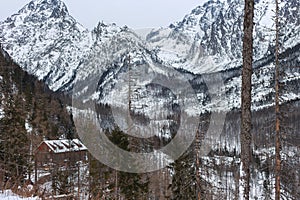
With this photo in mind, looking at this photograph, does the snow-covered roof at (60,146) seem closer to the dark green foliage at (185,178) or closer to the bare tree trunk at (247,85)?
the dark green foliage at (185,178)

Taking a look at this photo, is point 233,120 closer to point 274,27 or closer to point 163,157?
point 163,157

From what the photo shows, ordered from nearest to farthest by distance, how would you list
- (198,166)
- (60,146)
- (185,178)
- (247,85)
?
(247,85) < (198,166) < (185,178) < (60,146)

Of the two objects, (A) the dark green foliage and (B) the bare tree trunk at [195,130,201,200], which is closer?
(B) the bare tree trunk at [195,130,201,200]

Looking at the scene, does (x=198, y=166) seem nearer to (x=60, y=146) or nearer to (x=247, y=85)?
(x=247, y=85)

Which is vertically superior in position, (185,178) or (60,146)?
(185,178)

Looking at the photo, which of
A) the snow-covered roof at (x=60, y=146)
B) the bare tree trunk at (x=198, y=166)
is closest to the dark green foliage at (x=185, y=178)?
the bare tree trunk at (x=198, y=166)

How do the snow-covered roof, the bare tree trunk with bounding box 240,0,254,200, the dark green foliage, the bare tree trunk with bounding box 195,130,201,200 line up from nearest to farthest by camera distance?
the bare tree trunk with bounding box 240,0,254,200 → the bare tree trunk with bounding box 195,130,201,200 → the dark green foliage → the snow-covered roof

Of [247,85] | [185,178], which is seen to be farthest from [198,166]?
[247,85]

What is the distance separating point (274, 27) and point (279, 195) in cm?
604

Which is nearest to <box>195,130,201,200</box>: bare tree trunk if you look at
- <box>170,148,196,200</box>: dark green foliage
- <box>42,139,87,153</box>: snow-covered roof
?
<box>170,148,196,200</box>: dark green foliage

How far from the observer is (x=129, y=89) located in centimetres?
1925

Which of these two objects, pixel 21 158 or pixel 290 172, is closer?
pixel 290 172

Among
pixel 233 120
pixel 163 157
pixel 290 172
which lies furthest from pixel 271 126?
pixel 233 120

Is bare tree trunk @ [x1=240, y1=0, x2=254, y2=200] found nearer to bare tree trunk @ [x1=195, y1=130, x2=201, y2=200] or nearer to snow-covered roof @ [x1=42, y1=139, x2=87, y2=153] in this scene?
bare tree trunk @ [x1=195, y1=130, x2=201, y2=200]
